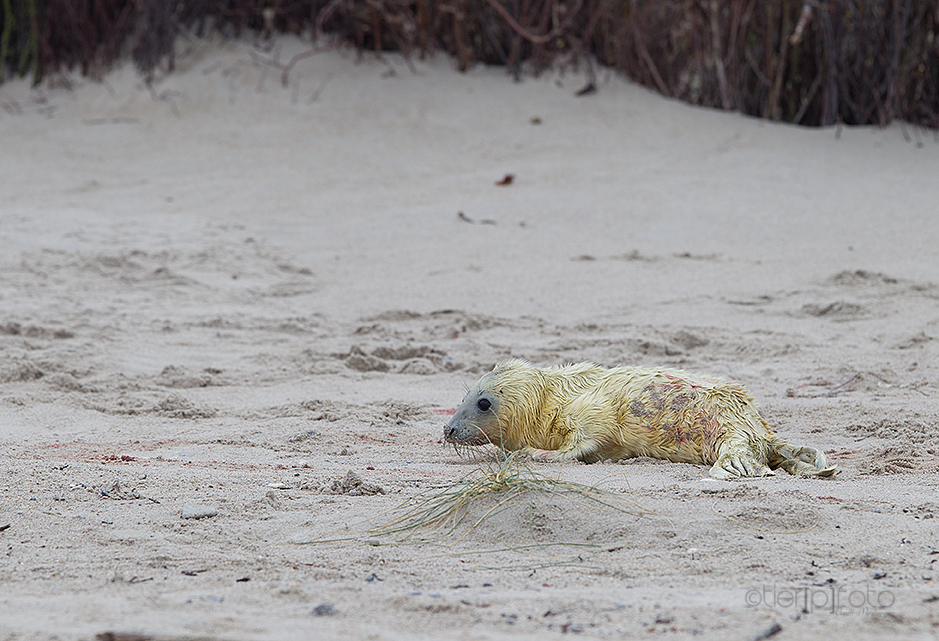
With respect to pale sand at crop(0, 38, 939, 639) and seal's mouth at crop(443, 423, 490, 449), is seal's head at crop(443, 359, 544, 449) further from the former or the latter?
pale sand at crop(0, 38, 939, 639)

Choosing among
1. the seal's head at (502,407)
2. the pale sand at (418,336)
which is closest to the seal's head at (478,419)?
the seal's head at (502,407)

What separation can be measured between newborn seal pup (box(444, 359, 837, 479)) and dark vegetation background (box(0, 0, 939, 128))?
5739 mm

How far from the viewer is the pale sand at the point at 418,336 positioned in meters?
2.03

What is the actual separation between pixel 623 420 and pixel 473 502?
3.57 feet

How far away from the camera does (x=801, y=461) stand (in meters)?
3.15

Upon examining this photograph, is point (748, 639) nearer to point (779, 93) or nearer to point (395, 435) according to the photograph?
point (395, 435)

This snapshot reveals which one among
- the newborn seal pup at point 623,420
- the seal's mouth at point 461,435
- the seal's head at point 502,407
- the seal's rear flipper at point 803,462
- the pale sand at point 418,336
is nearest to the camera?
the pale sand at point 418,336

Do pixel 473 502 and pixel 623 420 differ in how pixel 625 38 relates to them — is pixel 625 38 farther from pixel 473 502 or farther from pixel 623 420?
pixel 473 502

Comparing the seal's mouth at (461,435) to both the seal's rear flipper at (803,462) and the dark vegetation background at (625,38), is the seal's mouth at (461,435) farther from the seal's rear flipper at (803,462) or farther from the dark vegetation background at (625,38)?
the dark vegetation background at (625,38)

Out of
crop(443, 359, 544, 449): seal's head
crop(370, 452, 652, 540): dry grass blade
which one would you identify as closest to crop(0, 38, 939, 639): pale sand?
crop(370, 452, 652, 540): dry grass blade

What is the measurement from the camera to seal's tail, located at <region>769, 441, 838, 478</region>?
3.01m

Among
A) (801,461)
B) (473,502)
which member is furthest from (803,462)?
(473,502)

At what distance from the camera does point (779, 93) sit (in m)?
8.88

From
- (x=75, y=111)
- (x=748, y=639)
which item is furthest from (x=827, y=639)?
(x=75, y=111)
